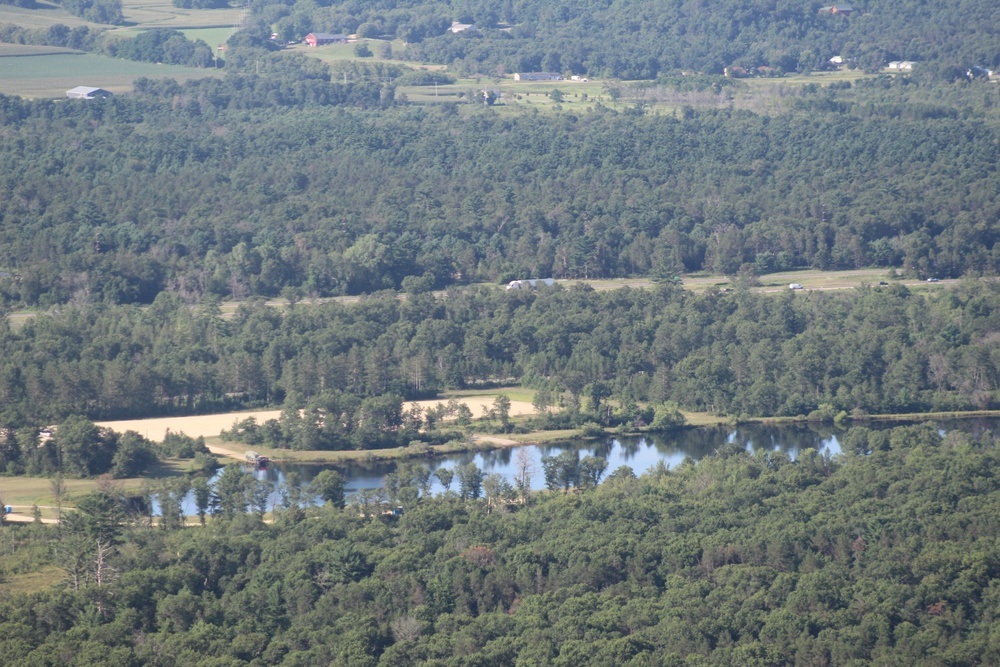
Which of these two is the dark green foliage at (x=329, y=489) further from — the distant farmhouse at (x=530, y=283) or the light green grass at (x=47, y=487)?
the distant farmhouse at (x=530, y=283)

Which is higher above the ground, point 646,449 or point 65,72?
point 65,72

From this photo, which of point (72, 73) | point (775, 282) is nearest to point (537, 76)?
point (72, 73)

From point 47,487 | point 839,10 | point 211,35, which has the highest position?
point 839,10

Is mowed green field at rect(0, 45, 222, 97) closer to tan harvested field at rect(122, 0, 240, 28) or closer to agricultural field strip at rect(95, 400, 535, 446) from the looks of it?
tan harvested field at rect(122, 0, 240, 28)

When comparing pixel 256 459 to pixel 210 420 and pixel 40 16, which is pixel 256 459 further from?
pixel 40 16

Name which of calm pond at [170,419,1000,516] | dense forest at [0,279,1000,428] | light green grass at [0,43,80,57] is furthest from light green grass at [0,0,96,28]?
calm pond at [170,419,1000,516]

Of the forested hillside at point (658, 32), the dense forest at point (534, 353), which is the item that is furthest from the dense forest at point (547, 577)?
the forested hillside at point (658, 32)

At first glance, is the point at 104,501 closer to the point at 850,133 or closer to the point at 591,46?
the point at 850,133

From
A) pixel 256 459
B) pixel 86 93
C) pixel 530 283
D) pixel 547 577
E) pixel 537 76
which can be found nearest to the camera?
pixel 547 577
